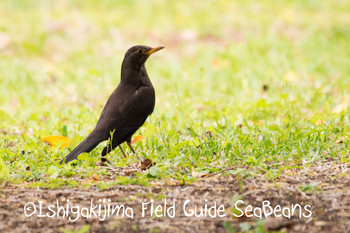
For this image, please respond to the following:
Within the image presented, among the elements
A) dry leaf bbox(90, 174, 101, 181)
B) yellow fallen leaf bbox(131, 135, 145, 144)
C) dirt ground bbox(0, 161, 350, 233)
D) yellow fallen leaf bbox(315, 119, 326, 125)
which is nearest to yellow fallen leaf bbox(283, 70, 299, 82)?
yellow fallen leaf bbox(315, 119, 326, 125)

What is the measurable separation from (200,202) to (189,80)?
15.8 feet

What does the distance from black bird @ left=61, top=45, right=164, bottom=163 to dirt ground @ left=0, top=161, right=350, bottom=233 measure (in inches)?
32.5

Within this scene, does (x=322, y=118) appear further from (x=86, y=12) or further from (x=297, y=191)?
(x=86, y=12)

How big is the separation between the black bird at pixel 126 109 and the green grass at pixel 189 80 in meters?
0.17

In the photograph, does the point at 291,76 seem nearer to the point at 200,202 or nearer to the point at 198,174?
the point at 198,174

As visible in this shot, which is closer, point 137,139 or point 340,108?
point 137,139

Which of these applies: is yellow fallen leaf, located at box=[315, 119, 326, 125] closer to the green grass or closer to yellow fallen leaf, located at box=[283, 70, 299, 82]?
the green grass

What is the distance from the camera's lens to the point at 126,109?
16.7 feet

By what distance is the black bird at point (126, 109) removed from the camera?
4785 mm

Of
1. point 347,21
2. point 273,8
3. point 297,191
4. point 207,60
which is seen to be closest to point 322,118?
point 297,191

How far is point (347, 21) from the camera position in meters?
11.5

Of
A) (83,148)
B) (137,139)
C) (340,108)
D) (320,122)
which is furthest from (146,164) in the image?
(340,108)

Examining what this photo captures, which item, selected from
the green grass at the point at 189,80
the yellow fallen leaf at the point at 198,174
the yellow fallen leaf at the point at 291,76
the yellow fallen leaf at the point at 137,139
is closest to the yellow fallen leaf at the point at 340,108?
the green grass at the point at 189,80

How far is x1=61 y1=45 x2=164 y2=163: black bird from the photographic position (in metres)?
4.79
